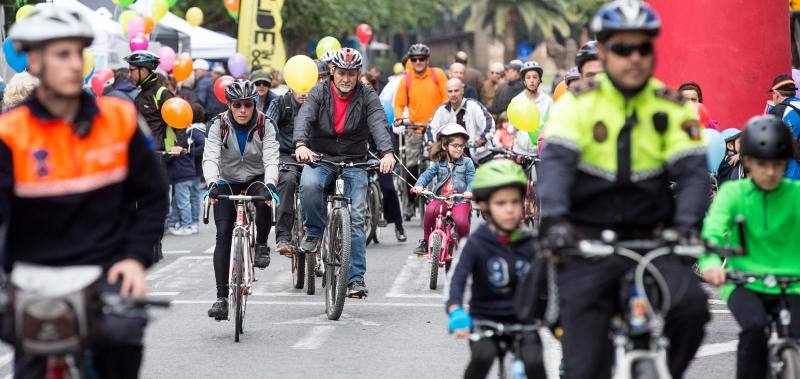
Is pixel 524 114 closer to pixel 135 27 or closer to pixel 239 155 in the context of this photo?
pixel 239 155

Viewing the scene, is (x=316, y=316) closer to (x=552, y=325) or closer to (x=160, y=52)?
(x=552, y=325)

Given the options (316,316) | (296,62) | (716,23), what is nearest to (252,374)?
(316,316)

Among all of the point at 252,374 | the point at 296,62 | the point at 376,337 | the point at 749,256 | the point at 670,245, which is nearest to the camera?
the point at 670,245

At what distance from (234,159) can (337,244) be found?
1.06 m

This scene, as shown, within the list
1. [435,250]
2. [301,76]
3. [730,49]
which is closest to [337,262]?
[435,250]

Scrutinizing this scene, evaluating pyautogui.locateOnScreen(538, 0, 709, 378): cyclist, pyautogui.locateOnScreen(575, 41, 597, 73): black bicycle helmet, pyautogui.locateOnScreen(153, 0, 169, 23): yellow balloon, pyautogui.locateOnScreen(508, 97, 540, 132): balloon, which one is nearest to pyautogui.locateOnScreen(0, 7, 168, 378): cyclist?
pyautogui.locateOnScreen(538, 0, 709, 378): cyclist

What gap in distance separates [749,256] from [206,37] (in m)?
27.2

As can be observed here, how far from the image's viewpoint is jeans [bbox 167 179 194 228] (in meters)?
18.8

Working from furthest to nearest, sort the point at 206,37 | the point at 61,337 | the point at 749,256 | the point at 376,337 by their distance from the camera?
the point at 206,37
the point at 376,337
the point at 749,256
the point at 61,337

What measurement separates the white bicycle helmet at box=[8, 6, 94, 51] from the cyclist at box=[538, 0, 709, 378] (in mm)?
1708

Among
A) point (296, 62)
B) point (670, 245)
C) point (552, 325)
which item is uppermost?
point (296, 62)

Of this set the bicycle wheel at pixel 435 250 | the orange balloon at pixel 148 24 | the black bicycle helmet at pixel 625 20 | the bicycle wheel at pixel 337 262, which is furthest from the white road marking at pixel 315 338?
the orange balloon at pixel 148 24

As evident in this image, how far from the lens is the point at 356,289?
11.6m

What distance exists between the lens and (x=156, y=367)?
9172 millimetres
